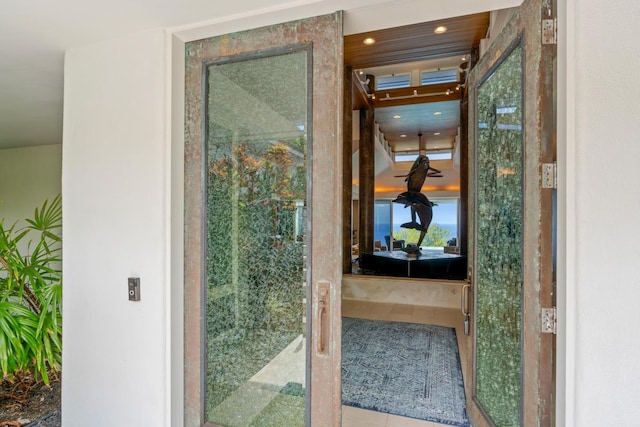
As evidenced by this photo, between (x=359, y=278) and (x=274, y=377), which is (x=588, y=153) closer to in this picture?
(x=274, y=377)

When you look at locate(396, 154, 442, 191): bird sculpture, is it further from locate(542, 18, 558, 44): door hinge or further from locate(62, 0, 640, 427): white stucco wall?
locate(542, 18, 558, 44): door hinge

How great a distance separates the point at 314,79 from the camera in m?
1.59

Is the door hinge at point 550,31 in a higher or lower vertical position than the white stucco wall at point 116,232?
higher

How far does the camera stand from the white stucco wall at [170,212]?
1119mm

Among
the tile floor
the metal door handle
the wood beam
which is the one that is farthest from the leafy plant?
the wood beam

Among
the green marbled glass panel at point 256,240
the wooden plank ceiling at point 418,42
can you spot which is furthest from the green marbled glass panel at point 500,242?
the wooden plank ceiling at point 418,42

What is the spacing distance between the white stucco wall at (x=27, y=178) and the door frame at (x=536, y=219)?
235 inches

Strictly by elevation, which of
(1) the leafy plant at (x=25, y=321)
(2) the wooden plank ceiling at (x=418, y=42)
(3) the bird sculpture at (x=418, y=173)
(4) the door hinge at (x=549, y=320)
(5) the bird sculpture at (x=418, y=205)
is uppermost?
(2) the wooden plank ceiling at (x=418, y=42)

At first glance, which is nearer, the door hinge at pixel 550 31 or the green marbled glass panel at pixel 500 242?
the door hinge at pixel 550 31

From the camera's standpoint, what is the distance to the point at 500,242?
1723mm

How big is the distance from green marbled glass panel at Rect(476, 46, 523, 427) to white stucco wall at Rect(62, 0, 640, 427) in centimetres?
32

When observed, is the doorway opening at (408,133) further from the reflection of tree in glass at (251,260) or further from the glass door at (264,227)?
the reflection of tree in glass at (251,260)

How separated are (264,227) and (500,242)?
1303 millimetres

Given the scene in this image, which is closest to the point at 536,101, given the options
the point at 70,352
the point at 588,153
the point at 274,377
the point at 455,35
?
the point at 588,153
